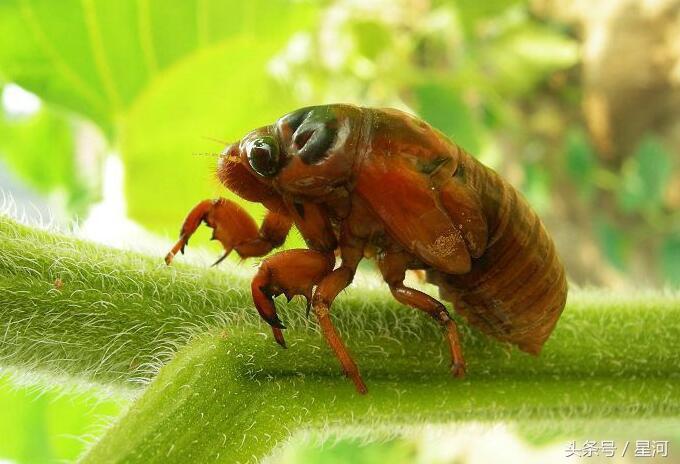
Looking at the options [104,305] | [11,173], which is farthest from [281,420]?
[11,173]

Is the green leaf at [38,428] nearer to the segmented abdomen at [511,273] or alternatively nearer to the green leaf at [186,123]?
the green leaf at [186,123]

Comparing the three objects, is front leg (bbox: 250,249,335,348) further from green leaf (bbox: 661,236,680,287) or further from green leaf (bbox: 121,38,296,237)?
green leaf (bbox: 661,236,680,287)

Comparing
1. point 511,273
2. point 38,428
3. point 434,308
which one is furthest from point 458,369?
point 38,428

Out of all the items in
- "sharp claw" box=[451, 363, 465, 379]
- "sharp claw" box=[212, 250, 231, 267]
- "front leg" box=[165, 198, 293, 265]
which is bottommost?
"sharp claw" box=[451, 363, 465, 379]

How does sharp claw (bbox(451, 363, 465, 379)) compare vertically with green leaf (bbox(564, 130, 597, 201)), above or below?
above

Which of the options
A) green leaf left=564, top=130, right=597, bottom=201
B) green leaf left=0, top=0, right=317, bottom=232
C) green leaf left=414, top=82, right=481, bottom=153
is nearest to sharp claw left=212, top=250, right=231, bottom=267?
green leaf left=0, top=0, right=317, bottom=232

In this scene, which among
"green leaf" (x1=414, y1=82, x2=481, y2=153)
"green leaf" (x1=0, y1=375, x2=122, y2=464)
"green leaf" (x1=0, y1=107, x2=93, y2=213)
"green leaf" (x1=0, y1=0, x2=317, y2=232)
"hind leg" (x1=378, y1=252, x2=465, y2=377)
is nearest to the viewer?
"hind leg" (x1=378, y1=252, x2=465, y2=377)
